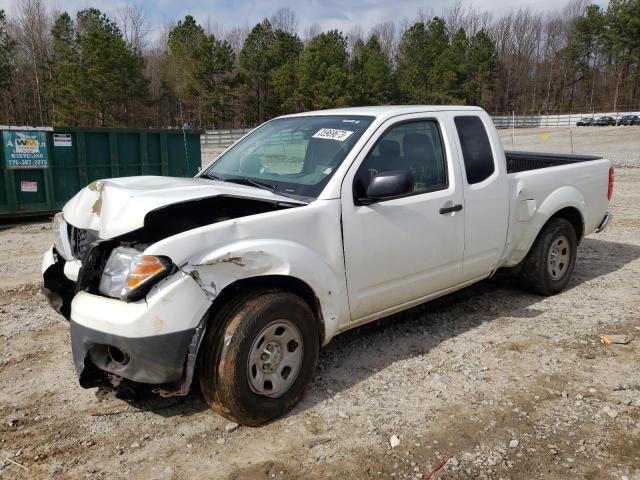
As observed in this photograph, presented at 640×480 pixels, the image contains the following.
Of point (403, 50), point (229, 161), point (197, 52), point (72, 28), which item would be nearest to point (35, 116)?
point (72, 28)

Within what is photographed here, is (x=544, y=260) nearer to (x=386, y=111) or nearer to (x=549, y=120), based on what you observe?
(x=386, y=111)

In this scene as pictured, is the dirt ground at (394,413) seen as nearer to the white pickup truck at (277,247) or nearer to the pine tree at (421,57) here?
the white pickup truck at (277,247)

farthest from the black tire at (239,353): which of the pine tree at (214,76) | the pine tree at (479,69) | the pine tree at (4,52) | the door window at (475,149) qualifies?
the pine tree at (479,69)

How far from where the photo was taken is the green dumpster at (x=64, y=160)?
9.97 m

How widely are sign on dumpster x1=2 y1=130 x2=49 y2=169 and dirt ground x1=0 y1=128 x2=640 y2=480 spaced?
5848mm

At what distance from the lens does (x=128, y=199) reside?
310 cm

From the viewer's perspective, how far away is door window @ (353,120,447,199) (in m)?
3.91

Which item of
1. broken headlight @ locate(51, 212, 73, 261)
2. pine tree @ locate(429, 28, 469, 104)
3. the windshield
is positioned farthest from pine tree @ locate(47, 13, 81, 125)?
broken headlight @ locate(51, 212, 73, 261)

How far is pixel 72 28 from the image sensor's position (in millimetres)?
52156

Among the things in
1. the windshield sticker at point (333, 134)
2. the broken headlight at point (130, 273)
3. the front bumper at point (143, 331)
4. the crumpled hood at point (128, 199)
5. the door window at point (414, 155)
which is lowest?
the front bumper at point (143, 331)

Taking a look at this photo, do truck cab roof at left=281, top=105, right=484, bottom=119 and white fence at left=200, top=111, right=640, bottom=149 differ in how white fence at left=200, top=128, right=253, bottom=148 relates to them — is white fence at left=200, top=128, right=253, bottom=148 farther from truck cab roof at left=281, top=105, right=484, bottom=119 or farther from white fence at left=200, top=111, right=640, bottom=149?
truck cab roof at left=281, top=105, right=484, bottom=119

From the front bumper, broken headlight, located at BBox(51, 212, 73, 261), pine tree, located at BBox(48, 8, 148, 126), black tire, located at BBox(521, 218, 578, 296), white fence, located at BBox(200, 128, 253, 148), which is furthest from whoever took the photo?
white fence, located at BBox(200, 128, 253, 148)

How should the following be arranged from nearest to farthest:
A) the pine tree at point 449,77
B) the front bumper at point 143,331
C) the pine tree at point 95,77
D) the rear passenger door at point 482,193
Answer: the front bumper at point 143,331 → the rear passenger door at point 482,193 → the pine tree at point 95,77 → the pine tree at point 449,77

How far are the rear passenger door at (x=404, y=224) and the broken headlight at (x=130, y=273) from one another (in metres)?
1.25
